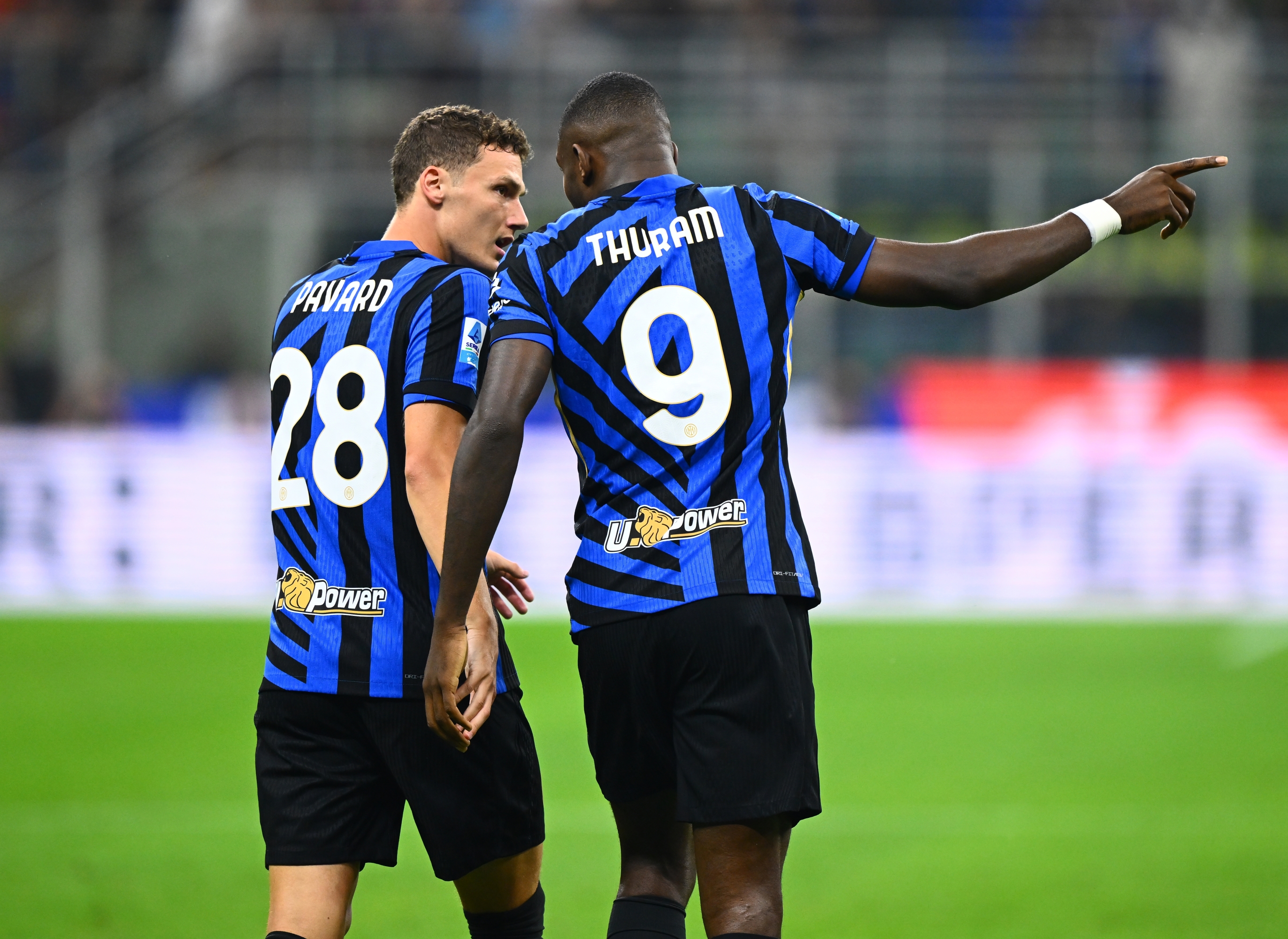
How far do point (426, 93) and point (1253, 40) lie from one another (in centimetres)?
794

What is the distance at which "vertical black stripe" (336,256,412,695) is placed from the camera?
3.09 metres

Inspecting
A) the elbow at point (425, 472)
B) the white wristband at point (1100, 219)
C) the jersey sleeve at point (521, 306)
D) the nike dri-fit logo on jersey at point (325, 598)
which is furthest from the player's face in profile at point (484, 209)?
the white wristband at point (1100, 219)

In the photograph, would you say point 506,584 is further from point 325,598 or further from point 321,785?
point 321,785

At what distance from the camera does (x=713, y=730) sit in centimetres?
280

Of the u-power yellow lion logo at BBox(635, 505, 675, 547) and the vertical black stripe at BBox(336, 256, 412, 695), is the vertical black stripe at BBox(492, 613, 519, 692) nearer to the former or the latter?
the vertical black stripe at BBox(336, 256, 412, 695)

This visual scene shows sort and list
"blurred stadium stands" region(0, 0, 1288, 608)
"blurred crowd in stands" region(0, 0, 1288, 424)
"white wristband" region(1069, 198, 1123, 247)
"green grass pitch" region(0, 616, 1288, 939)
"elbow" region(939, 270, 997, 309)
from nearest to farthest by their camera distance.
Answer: "elbow" region(939, 270, 997, 309) → "white wristband" region(1069, 198, 1123, 247) → "green grass pitch" region(0, 616, 1288, 939) → "blurred stadium stands" region(0, 0, 1288, 608) → "blurred crowd in stands" region(0, 0, 1288, 424)

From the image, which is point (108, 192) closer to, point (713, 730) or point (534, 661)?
point (534, 661)

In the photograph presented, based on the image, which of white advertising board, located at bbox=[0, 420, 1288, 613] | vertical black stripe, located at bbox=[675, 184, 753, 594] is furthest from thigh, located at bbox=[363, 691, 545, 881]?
white advertising board, located at bbox=[0, 420, 1288, 613]

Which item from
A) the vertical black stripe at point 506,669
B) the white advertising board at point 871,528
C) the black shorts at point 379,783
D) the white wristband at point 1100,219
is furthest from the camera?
the white advertising board at point 871,528

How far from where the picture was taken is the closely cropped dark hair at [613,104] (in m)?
3.04

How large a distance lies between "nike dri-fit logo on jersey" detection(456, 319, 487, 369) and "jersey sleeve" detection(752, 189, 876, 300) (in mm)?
608

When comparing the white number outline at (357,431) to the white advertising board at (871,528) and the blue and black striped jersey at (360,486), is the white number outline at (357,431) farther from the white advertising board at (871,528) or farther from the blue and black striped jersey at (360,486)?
the white advertising board at (871,528)

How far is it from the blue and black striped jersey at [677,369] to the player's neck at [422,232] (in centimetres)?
45

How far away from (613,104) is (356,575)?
107 centimetres
